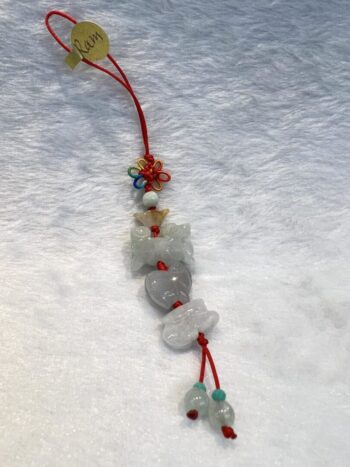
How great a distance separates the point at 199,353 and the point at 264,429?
15cm

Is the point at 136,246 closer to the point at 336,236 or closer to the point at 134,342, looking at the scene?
the point at 134,342

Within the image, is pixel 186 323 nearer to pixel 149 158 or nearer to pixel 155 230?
pixel 155 230

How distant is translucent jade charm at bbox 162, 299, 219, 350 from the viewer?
891 millimetres

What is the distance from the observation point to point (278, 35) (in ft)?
3.56

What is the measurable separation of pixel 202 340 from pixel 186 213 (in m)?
0.25

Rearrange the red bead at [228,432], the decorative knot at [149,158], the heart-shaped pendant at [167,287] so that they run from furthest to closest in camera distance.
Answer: the decorative knot at [149,158], the heart-shaped pendant at [167,287], the red bead at [228,432]

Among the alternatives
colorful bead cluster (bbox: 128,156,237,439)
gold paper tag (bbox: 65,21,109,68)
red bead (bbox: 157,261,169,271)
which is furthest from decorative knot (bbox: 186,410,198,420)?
gold paper tag (bbox: 65,21,109,68)

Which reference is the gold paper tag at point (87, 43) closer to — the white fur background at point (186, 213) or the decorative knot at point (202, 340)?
the white fur background at point (186, 213)

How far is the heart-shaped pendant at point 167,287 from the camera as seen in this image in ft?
3.02

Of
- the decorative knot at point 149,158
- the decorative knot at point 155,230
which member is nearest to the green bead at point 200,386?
the decorative knot at point 155,230

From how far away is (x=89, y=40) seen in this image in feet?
3.27

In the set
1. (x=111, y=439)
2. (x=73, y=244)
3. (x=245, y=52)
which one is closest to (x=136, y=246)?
(x=73, y=244)

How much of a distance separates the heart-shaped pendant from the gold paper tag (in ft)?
1.28

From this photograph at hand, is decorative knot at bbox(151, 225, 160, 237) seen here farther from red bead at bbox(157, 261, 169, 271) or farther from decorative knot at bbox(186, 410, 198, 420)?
decorative knot at bbox(186, 410, 198, 420)
